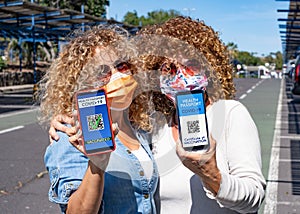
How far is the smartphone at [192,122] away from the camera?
5.38 ft

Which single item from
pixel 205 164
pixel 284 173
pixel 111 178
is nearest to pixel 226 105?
pixel 205 164

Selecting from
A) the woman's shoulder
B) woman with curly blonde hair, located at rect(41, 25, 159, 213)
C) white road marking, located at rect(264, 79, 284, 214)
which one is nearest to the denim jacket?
woman with curly blonde hair, located at rect(41, 25, 159, 213)

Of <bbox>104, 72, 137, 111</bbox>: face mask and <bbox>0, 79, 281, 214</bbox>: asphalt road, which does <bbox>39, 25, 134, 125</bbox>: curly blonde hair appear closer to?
<bbox>104, 72, 137, 111</bbox>: face mask

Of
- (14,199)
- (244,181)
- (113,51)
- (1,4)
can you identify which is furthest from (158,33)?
(1,4)

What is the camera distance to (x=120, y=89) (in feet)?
5.41

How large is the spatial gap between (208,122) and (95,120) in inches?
22.4

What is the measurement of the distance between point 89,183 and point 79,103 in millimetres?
317

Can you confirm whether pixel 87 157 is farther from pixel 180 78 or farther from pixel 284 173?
pixel 284 173

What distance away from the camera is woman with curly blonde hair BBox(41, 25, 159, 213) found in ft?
5.76

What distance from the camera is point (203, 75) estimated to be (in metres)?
1.89

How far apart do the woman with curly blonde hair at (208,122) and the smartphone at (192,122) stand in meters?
0.17

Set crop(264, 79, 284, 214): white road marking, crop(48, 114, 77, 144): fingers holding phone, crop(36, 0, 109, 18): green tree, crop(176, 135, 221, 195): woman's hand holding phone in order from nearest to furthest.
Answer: crop(176, 135, 221, 195): woman's hand holding phone
crop(48, 114, 77, 144): fingers holding phone
crop(264, 79, 284, 214): white road marking
crop(36, 0, 109, 18): green tree

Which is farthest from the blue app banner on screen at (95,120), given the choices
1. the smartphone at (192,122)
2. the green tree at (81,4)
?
the green tree at (81,4)

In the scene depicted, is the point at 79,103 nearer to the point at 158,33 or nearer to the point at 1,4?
the point at 158,33
